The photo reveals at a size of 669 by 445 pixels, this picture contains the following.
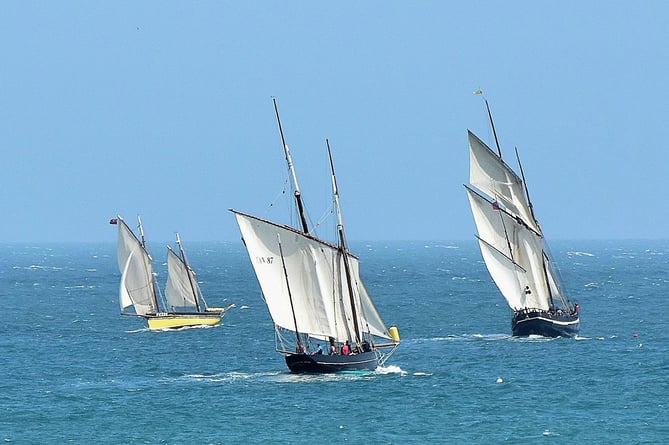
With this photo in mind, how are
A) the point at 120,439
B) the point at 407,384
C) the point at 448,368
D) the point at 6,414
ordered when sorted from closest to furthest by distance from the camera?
the point at 120,439 < the point at 6,414 < the point at 407,384 < the point at 448,368

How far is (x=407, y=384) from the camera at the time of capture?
67.2 metres

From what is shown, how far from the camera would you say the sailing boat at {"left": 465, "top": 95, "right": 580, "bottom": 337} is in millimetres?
93375

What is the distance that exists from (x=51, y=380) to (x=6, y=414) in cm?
1173

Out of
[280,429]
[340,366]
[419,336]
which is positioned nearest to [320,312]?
[340,366]

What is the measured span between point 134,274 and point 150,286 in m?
1.92

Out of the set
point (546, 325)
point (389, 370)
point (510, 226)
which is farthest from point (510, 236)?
point (389, 370)

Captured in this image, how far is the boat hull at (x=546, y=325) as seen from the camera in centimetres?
9000

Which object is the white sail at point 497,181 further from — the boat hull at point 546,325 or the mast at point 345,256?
the mast at point 345,256

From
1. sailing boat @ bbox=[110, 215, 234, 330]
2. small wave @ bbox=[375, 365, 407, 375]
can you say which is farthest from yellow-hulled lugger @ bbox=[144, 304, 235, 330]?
small wave @ bbox=[375, 365, 407, 375]

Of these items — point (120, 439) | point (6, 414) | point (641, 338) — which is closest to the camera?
point (120, 439)

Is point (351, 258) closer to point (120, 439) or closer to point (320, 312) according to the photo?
point (320, 312)

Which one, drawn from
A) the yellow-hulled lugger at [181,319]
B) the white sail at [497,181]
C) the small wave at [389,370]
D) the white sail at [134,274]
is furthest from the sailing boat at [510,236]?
the white sail at [134,274]

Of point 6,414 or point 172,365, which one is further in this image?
point 172,365

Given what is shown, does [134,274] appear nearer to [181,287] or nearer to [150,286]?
[150,286]
